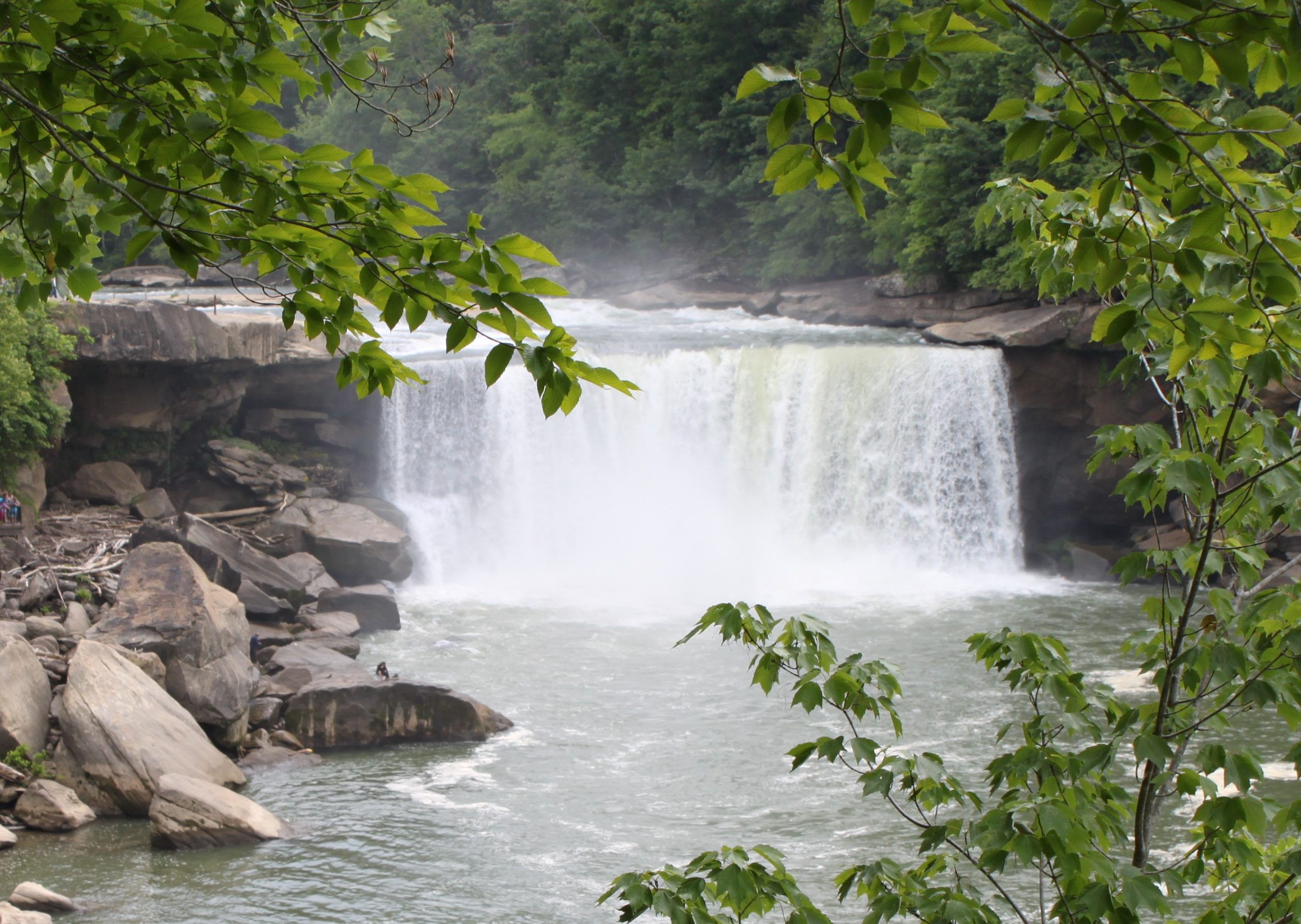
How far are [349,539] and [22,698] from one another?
27.5 feet

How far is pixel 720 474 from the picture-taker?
22.7m

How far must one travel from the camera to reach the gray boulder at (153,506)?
55.6ft

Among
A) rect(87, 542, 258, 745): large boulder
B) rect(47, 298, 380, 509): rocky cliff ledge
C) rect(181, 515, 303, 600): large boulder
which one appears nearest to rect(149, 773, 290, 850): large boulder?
→ rect(87, 542, 258, 745): large boulder

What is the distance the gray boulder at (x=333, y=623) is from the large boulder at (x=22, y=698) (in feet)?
16.2

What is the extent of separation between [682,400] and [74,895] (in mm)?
15894

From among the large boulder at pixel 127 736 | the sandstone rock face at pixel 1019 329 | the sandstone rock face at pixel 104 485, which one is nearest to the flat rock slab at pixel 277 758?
the large boulder at pixel 127 736

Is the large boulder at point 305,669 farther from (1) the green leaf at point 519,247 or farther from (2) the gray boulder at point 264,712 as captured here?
(1) the green leaf at point 519,247

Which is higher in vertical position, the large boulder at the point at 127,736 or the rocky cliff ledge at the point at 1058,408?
the rocky cliff ledge at the point at 1058,408

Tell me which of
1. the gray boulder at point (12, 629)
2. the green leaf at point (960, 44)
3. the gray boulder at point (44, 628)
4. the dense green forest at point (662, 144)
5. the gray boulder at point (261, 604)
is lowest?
the gray boulder at point (261, 604)

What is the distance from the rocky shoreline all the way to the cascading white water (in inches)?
182

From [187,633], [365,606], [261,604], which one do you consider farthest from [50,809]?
[365,606]

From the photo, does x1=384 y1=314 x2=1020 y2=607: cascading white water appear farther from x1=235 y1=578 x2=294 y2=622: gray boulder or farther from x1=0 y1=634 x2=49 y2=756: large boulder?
x1=0 y1=634 x2=49 y2=756: large boulder

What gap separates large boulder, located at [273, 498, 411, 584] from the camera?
699 inches

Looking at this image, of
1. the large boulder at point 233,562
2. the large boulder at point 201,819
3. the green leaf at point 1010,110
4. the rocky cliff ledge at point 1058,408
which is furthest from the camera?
the rocky cliff ledge at point 1058,408
